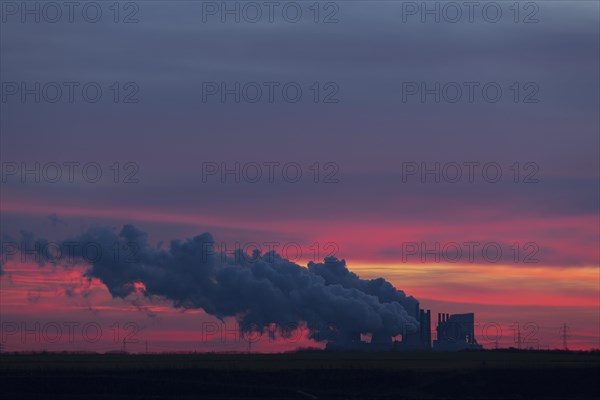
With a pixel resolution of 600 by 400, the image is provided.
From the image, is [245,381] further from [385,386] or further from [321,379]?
[385,386]

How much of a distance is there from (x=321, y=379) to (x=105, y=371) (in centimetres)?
3174

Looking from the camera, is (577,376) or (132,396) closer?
(132,396)

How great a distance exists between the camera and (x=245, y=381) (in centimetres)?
12800

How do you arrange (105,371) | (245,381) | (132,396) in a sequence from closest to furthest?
(132,396) < (245,381) < (105,371)

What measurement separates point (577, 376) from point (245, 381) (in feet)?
138

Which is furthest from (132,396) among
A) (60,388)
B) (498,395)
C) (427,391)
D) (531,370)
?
(531,370)

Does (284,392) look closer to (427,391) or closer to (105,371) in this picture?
(427,391)

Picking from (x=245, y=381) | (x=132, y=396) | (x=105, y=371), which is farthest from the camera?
(x=105, y=371)

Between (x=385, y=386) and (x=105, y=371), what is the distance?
39.9 meters

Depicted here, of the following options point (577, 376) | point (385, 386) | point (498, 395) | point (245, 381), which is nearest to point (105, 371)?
point (245, 381)

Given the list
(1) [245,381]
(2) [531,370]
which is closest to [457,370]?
(2) [531,370]

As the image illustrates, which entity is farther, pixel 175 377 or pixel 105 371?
pixel 105 371

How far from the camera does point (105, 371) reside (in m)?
140

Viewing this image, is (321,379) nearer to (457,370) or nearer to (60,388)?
(457,370)
